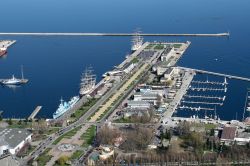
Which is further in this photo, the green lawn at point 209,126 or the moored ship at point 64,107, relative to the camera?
the moored ship at point 64,107

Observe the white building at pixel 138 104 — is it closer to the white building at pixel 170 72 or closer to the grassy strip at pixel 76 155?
the white building at pixel 170 72

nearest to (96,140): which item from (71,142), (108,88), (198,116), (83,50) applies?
(71,142)

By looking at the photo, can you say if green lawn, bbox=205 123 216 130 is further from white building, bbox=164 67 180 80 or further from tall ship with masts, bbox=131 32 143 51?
tall ship with masts, bbox=131 32 143 51

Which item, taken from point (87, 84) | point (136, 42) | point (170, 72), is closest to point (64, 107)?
point (87, 84)

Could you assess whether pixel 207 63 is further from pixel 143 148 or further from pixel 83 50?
pixel 143 148

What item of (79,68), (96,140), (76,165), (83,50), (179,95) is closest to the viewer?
(76,165)

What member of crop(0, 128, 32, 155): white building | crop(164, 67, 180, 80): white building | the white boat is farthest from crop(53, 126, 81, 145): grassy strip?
the white boat

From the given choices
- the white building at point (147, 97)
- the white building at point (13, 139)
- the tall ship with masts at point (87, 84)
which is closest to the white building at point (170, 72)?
the white building at point (147, 97)

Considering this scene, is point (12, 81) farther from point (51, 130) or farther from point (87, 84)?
point (51, 130)
